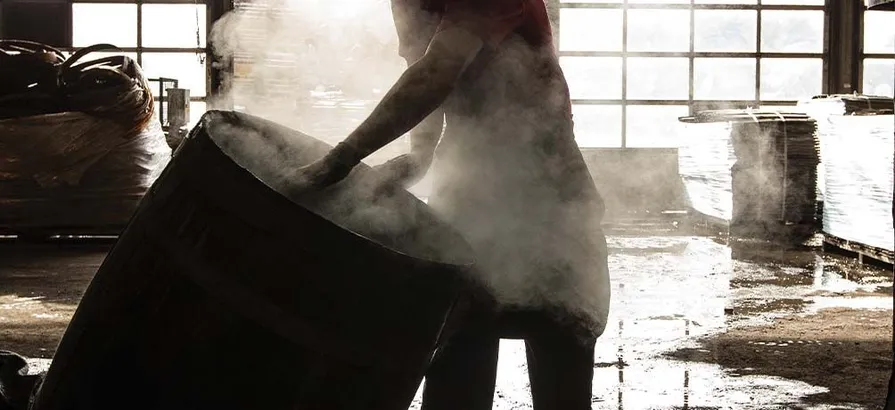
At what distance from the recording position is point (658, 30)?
9.58 metres

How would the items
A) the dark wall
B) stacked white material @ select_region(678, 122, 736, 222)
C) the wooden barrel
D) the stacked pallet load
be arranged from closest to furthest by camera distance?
the wooden barrel
the stacked pallet load
stacked white material @ select_region(678, 122, 736, 222)
the dark wall

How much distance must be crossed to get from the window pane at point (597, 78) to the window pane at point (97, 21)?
4.27m

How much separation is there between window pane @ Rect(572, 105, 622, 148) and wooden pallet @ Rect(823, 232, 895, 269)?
3014 mm

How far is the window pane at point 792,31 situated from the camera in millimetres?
9664

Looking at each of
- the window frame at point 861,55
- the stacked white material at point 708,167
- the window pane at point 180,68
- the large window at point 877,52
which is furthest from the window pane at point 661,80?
the window pane at point 180,68

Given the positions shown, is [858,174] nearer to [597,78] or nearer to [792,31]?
[597,78]

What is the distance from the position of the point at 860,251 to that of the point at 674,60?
382 cm

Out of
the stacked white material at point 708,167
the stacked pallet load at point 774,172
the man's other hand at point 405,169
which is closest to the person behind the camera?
the man's other hand at point 405,169

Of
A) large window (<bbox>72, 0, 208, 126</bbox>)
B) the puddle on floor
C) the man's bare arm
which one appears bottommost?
the puddle on floor

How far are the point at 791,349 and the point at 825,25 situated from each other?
22.7ft

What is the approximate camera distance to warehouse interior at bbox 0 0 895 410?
1.25 meters

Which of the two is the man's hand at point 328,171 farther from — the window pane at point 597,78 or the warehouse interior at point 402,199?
the window pane at point 597,78

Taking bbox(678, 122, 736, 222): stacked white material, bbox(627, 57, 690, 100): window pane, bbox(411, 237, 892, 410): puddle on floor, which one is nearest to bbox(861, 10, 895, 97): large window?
bbox(627, 57, 690, 100): window pane

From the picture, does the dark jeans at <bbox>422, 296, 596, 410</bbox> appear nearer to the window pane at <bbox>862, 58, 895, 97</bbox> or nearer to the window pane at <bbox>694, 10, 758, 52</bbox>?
the window pane at <bbox>694, 10, 758, 52</bbox>
